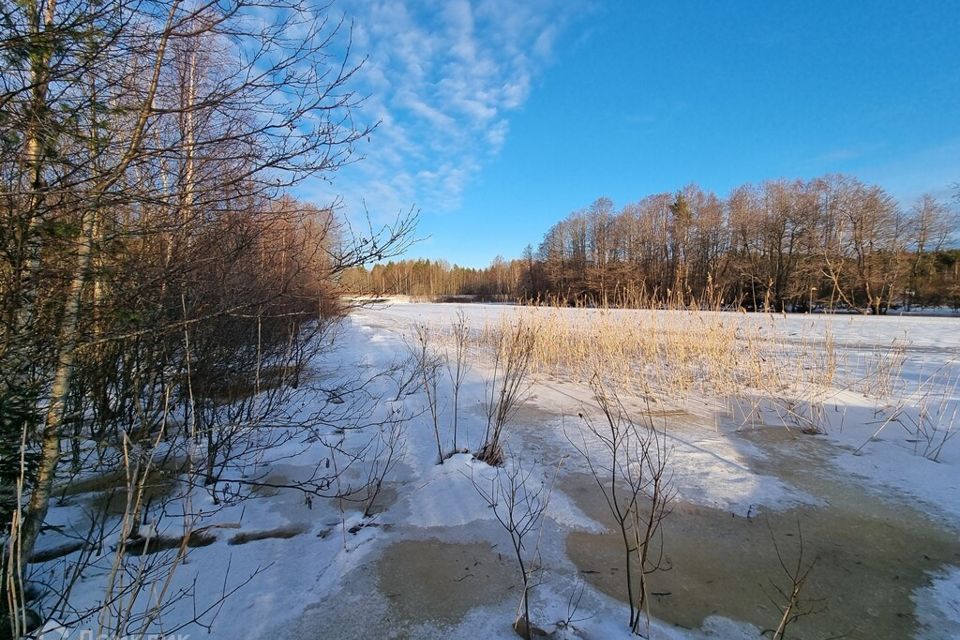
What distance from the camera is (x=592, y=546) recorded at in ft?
7.33

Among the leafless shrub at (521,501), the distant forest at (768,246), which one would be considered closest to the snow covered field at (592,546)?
the leafless shrub at (521,501)

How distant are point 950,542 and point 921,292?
106 ft

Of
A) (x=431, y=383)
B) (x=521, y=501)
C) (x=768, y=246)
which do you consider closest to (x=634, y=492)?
(x=521, y=501)

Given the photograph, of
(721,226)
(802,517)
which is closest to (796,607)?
(802,517)

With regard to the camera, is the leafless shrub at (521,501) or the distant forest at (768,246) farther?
the distant forest at (768,246)

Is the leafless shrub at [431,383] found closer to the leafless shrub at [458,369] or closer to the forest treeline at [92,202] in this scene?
the leafless shrub at [458,369]

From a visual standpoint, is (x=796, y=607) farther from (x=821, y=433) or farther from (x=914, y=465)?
(x=821, y=433)

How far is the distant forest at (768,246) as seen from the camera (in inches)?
827

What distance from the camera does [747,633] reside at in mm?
1640

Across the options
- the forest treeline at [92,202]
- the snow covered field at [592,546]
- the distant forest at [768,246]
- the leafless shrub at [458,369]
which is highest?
the distant forest at [768,246]

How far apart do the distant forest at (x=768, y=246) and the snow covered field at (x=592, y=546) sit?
10.6 metres

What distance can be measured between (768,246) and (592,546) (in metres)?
31.8

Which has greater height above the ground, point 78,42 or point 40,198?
point 78,42

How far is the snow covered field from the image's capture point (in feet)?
5.53
